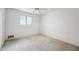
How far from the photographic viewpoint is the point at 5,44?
1.23 meters

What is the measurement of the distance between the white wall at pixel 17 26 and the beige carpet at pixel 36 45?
0.37 ft

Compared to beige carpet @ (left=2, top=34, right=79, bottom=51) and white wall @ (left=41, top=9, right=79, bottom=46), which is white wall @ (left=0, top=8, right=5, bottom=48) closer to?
beige carpet @ (left=2, top=34, right=79, bottom=51)

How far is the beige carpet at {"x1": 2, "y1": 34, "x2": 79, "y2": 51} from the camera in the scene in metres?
1.24

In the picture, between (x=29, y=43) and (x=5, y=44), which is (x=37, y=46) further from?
(x=5, y=44)

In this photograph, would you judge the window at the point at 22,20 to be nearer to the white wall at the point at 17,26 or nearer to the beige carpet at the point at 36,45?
the white wall at the point at 17,26

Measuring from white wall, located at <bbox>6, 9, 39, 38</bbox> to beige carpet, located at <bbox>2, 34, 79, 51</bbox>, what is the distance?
4.4 inches

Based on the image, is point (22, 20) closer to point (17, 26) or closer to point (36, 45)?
point (17, 26)

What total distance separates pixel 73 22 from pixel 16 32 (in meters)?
1.05

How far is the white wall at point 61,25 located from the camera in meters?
1.30

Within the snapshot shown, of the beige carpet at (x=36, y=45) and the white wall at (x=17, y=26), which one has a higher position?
the white wall at (x=17, y=26)

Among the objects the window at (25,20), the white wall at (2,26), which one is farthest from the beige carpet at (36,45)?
the window at (25,20)

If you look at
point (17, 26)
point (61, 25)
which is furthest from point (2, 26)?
point (61, 25)

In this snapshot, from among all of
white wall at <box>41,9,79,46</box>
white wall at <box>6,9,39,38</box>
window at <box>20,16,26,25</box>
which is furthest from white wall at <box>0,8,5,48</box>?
white wall at <box>41,9,79,46</box>
